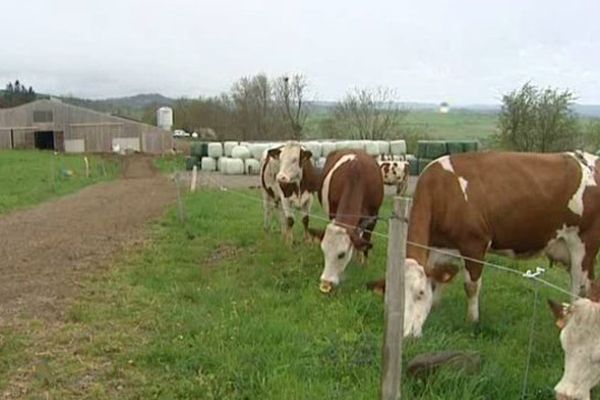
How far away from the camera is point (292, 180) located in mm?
11031

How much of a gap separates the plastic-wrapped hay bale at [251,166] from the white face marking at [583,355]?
29.5 metres

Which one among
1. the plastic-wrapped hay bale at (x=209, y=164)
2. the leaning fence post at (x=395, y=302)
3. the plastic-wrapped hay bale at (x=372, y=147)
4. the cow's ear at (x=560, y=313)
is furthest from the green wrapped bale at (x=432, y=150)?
the leaning fence post at (x=395, y=302)

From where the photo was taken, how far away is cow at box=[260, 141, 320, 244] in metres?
10.9

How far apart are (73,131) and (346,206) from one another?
53483mm

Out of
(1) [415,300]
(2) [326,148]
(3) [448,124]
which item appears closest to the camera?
(1) [415,300]

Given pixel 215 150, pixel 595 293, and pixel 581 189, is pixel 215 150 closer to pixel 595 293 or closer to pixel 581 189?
pixel 581 189

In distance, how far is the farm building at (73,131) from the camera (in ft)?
185

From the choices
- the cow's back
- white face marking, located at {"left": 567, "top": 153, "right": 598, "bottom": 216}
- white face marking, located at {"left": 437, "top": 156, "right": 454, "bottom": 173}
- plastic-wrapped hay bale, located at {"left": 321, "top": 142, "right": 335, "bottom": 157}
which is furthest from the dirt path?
plastic-wrapped hay bale, located at {"left": 321, "top": 142, "right": 335, "bottom": 157}

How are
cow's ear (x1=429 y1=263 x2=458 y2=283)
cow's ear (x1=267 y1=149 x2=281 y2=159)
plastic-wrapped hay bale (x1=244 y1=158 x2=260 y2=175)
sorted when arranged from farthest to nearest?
plastic-wrapped hay bale (x1=244 y1=158 x2=260 y2=175)
cow's ear (x1=267 y1=149 x2=281 y2=159)
cow's ear (x1=429 y1=263 x2=458 y2=283)

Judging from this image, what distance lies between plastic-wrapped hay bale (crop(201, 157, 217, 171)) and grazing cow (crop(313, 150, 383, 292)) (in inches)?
1001

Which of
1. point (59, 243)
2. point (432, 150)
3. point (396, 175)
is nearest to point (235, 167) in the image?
point (432, 150)

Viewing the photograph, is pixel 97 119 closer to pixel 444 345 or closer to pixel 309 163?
pixel 309 163

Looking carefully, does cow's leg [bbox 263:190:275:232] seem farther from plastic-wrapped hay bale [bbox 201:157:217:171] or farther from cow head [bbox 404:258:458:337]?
plastic-wrapped hay bale [bbox 201:157:217:171]

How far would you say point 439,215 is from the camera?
636 centimetres
